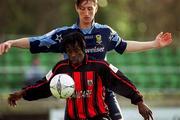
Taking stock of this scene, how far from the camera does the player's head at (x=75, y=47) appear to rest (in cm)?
756

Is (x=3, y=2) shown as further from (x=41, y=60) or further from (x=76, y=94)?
(x=76, y=94)

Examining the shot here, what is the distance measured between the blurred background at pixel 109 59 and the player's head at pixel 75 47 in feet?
27.0

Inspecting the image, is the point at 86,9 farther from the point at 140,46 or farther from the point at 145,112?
the point at 145,112

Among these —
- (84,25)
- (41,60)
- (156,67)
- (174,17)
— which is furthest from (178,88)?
(84,25)

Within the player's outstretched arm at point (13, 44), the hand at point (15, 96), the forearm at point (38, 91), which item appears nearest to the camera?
the player's outstretched arm at point (13, 44)

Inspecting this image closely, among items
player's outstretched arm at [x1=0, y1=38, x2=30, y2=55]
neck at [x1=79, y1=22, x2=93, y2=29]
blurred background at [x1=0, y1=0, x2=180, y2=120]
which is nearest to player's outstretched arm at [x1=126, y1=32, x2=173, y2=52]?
neck at [x1=79, y1=22, x2=93, y2=29]

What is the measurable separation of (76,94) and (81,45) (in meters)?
0.52

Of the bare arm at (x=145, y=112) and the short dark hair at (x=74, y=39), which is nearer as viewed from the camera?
the short dark hair at (x=74, y=39)

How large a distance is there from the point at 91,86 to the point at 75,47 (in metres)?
0.46

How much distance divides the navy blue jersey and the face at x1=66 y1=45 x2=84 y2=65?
494 millimetres

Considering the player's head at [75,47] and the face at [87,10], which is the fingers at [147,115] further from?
the face at [87,10]

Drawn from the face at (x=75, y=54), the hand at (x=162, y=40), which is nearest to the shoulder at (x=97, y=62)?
the face at (x=75, y=54)

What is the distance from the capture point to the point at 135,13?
33906 mm

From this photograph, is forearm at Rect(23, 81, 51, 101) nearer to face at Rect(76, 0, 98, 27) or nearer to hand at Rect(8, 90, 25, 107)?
hand at Rect(8, 90, 25, 107)
